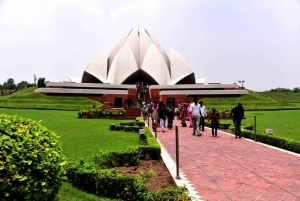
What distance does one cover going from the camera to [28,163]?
7.47 ft

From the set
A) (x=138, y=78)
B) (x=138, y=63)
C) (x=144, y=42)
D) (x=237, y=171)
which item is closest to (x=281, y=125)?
(x=237, y=171)

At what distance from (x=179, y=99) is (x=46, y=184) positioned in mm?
29979

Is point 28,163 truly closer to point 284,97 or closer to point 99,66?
point 99,66

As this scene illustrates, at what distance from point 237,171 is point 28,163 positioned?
3552 millimetres

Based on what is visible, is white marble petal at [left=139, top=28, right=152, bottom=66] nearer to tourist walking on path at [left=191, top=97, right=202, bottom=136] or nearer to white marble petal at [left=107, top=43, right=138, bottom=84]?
white marble petal at [left=107, top=43, right=138, bottom=84]

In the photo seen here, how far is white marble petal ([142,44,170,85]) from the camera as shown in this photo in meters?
39.2

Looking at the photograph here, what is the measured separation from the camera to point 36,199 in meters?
2.38

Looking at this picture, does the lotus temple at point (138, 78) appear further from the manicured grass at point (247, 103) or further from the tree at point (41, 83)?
the tree at point (41, 83)

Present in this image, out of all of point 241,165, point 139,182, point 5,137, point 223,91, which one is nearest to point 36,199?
point 5,137

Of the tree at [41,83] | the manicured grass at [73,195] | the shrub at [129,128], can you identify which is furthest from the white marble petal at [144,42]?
the manicured grass at [73,195]

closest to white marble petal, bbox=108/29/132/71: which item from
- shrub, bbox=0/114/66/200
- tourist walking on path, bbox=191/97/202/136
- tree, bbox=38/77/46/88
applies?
tree, bbox=38/77/46/88

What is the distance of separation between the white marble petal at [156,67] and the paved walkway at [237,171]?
3195 centimetres

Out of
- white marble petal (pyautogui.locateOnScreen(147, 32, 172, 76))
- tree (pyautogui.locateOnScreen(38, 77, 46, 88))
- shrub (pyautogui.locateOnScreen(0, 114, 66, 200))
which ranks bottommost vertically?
shrub (pyautogui.locateOnScreen(0, 114, 66, 200))

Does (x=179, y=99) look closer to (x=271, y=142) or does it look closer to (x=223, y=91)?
(x=223, y=91)
